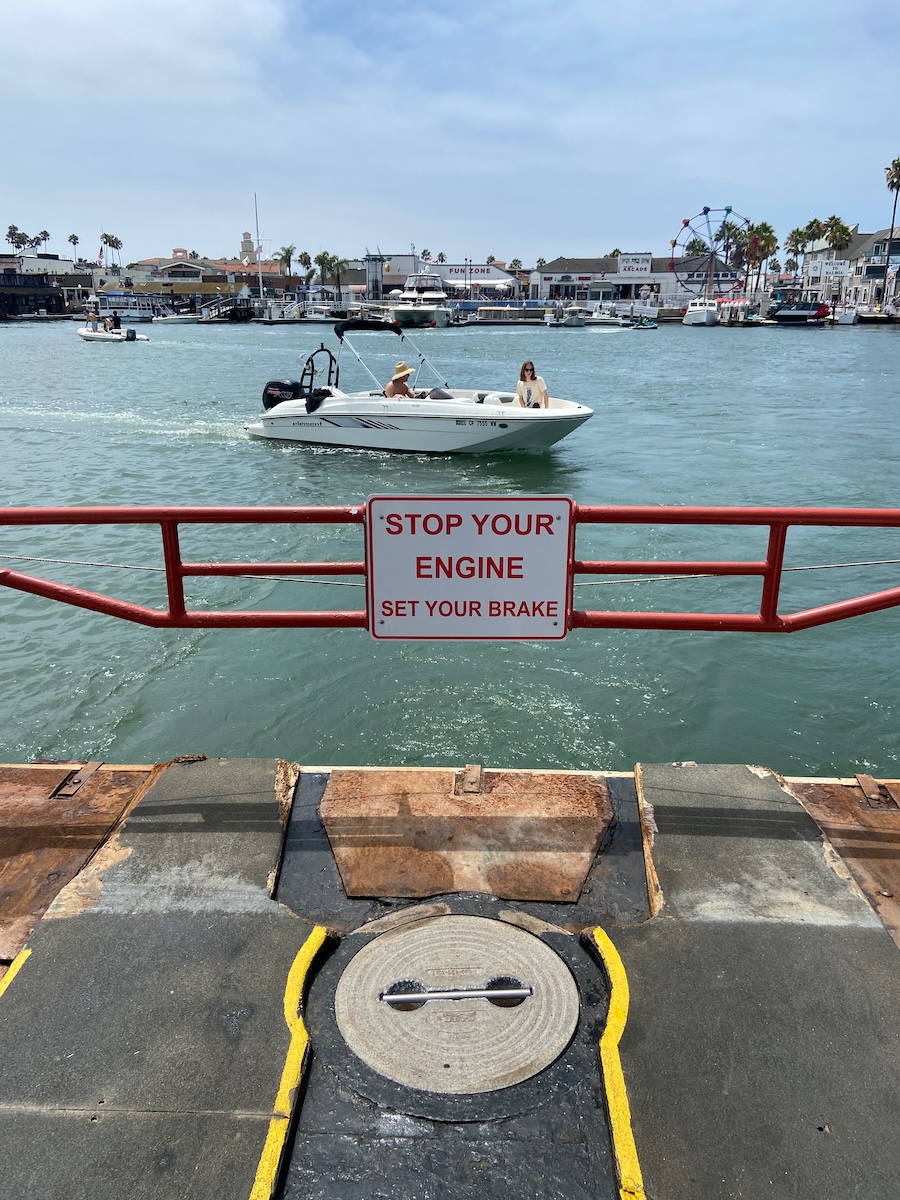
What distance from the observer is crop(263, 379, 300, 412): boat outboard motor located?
22203 mm

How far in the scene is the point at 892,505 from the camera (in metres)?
16.4

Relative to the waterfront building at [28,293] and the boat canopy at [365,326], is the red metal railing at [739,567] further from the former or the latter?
the waterfront building at [28,293]

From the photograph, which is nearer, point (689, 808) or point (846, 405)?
point (689, 808)

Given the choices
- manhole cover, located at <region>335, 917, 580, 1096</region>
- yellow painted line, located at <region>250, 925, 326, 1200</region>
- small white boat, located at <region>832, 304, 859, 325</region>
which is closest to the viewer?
yellow painted line, located at <region>250, 925, 326, 1200</region>

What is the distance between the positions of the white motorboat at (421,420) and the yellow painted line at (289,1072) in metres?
15.9

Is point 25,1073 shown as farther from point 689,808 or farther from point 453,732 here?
point 453,732

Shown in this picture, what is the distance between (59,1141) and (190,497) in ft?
52.0

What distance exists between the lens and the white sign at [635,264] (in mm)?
150250

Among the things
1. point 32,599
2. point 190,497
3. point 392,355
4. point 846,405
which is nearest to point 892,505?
point 190,497

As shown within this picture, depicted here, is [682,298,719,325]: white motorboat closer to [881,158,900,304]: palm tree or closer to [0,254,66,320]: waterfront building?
[881,158,900,304]: palm tree

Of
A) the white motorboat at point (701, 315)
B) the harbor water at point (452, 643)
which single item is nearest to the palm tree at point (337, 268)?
the white motorboat at point (701, 315)

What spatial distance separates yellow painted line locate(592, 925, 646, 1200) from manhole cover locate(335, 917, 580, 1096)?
0.46ft

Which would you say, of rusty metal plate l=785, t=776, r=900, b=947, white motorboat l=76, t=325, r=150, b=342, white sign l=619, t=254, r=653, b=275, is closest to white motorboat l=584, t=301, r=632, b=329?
white sign l=619, t=254, r=653, b=275

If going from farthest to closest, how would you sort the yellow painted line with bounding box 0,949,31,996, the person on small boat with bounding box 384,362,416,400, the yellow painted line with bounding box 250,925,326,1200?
the person on small boat with bounding box 384,362,416,400, the yellow painted line with bounding box 0,949,31,996, the yellow painted line with bounding box 250,925,326,1200
